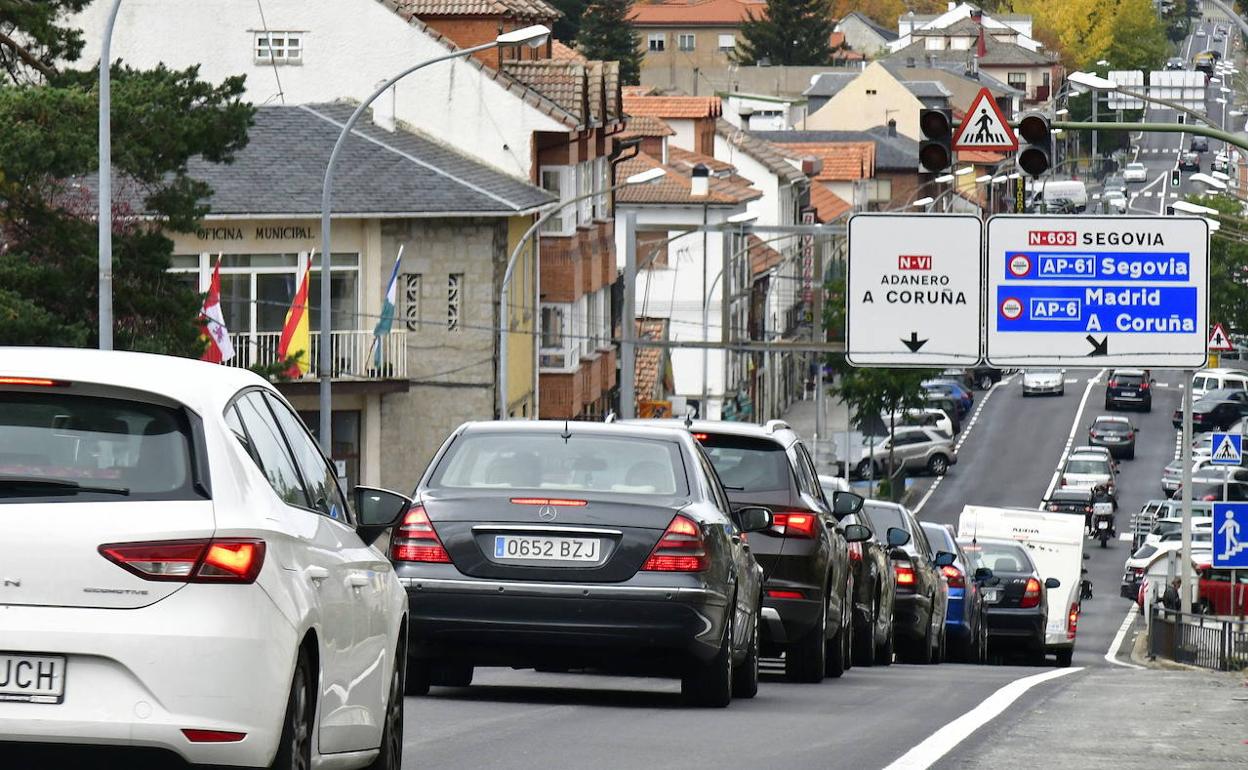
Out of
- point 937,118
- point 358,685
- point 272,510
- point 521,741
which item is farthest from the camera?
point 937,118

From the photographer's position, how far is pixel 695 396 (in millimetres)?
77500

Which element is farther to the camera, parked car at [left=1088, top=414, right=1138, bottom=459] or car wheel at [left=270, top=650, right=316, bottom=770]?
parked car at [left=1088, top=414, right=1138, bottom=459]

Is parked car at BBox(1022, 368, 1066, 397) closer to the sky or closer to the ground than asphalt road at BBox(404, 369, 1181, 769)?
closer to the sky

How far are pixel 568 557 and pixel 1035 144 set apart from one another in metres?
15.1

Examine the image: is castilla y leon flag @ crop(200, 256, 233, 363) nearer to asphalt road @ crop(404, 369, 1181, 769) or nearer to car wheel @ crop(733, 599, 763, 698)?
asphalt road @ crop(404, 369, 1181, 769)

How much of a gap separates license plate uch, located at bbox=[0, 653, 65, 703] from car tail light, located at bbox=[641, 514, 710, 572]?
5945 mm

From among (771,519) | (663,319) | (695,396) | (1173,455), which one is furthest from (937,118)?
(1173,455)

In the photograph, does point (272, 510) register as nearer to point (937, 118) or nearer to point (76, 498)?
point (76, 498)

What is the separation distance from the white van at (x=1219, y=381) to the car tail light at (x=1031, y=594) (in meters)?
69.3

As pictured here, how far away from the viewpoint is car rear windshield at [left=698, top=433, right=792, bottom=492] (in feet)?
51.9

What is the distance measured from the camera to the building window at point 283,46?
54375 mm

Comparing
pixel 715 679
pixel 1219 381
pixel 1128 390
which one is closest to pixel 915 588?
pixel 715 679

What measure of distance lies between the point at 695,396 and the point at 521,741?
2616 inches

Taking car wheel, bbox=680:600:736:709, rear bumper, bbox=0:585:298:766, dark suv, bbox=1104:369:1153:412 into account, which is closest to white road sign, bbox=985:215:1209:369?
car wheel, bbox=680:600:736:709
